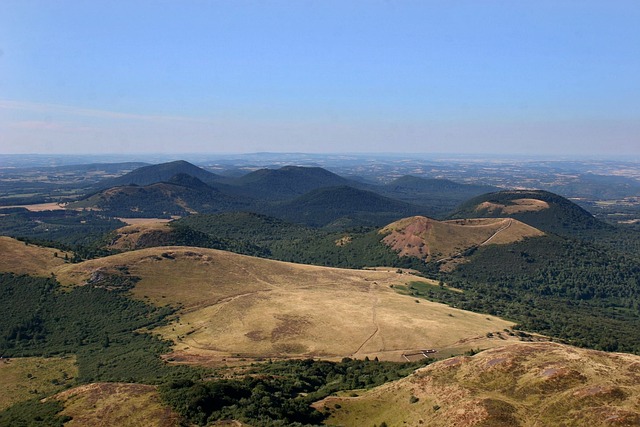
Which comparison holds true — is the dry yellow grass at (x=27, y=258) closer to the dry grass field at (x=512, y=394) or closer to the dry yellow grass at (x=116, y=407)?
the dry yellow grass at (x=116, y=407)

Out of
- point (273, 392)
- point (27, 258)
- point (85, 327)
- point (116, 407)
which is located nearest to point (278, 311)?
point (85, 327)

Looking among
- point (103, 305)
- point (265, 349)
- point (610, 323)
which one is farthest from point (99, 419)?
point (610, 323)

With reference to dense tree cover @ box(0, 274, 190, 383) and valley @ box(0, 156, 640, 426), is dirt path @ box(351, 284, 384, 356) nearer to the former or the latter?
valley @ box(0, 156, 640, 426)

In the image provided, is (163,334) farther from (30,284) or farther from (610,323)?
(610,323)

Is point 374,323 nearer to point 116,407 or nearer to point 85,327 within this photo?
point 116,407

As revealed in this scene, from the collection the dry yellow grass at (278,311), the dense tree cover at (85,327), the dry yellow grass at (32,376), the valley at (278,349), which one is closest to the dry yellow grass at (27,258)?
the valley at (278,349)
